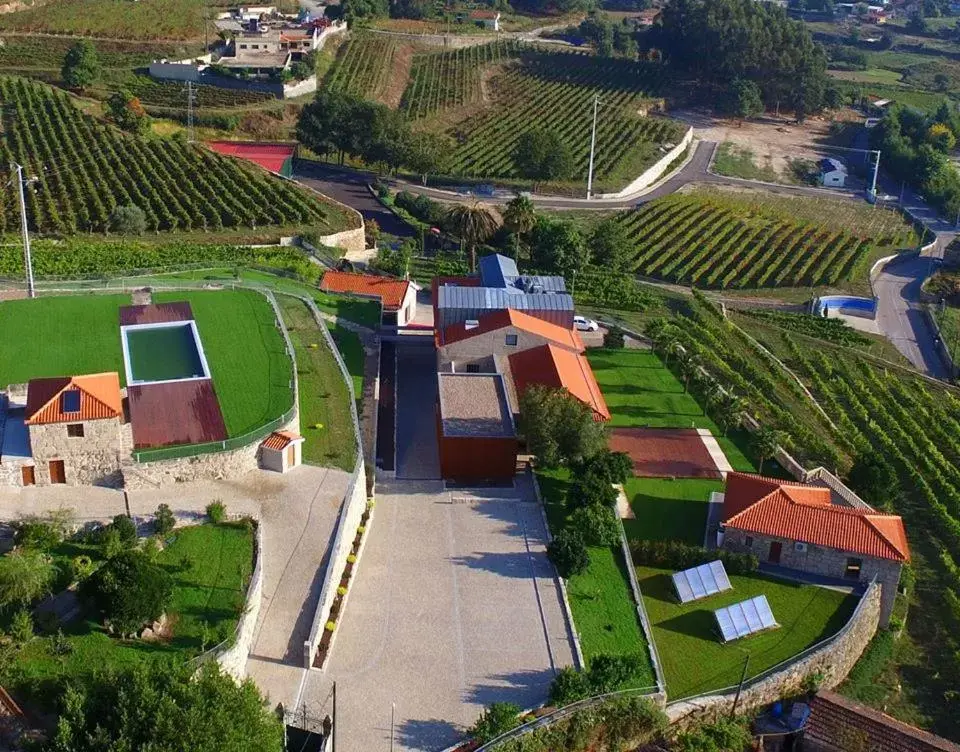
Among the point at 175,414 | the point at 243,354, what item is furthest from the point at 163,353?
the point at 175,414

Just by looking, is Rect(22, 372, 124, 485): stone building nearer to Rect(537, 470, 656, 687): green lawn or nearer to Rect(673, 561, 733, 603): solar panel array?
Rect(537, 470, 656, 687): green lawn

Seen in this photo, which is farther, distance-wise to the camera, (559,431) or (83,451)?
(559,431)

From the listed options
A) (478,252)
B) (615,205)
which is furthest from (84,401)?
(615,205)

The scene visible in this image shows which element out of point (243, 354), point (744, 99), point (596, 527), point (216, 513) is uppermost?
point (243, 354)

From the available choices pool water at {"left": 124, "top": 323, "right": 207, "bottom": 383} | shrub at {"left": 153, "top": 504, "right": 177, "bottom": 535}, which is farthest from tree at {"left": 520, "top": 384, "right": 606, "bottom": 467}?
shrub at {"left": 153, "top": 504, "right": 177, "bottom": 535}

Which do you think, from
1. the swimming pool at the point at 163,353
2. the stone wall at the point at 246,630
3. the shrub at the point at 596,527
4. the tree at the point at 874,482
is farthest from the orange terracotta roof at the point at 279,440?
the tree at the point at 874,482

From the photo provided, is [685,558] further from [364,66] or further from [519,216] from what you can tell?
[364,66]

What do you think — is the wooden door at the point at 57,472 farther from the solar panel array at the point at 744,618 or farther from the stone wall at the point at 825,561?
the stone wall at the point at 825,561
